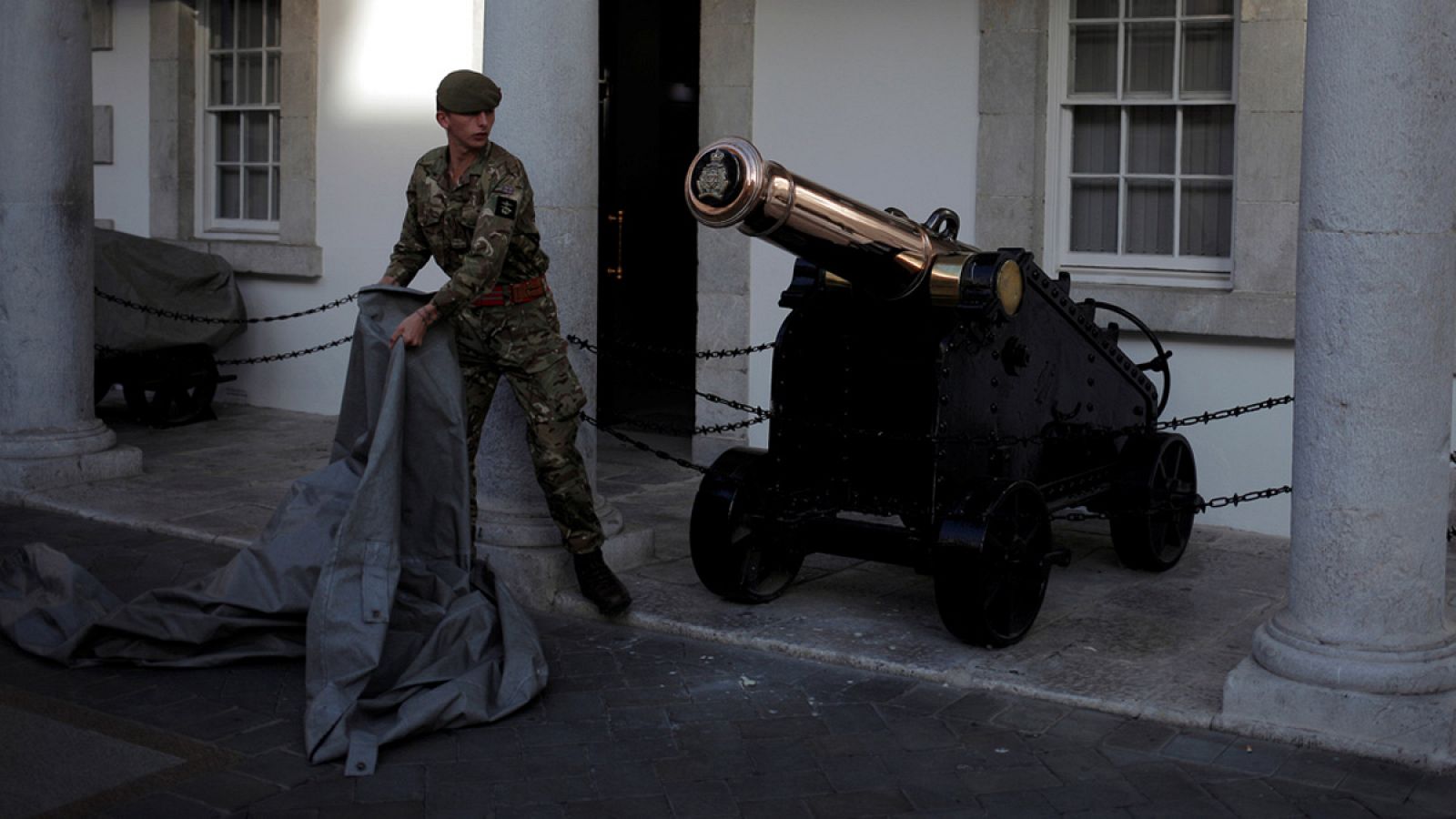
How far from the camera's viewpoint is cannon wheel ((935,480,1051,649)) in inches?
230

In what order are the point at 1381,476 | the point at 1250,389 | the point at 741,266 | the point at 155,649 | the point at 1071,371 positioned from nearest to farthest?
the point at 1381,476
the point at 155,649
the point at 1071,371
the point at 1250,389
the point at 741,266

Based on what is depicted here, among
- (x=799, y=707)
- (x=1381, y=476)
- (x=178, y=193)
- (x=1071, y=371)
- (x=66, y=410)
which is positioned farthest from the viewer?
(x=178, y=193)

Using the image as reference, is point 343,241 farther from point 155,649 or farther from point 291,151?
point 155,649

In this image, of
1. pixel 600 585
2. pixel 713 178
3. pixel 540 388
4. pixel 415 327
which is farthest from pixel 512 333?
pixel 713 178

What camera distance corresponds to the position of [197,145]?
41.3 feet

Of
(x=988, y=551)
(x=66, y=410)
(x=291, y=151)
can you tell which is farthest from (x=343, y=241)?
(x=988, y=551)

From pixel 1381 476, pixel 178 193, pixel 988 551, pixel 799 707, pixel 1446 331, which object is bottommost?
pixel 799 707

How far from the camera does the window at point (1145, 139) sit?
8.46 m

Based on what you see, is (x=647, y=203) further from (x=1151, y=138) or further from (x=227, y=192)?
(x=1151, y=138)

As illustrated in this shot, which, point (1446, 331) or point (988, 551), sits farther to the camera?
point (988, 551)

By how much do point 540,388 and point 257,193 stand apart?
22.2ft

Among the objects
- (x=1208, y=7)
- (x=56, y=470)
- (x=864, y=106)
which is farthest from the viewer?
(x=864, y=106)

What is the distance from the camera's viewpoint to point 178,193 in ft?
41.0

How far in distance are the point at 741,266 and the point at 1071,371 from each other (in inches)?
130
